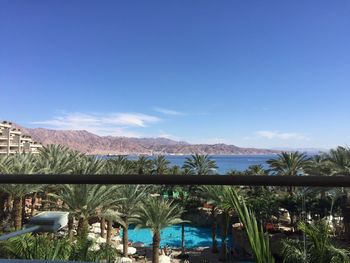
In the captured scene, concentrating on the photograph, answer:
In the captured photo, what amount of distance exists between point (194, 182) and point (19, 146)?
77.4m

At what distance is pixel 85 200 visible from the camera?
16.6 metres

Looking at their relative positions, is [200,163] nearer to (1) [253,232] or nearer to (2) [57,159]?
(2) [57,159]

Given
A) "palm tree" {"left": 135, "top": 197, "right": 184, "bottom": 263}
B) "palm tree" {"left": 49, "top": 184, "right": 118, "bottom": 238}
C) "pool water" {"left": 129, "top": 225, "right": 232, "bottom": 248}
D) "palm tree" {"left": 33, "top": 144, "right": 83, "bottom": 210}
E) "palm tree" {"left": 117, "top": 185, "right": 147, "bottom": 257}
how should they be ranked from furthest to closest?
"pool water" {"left": 129, "top": 225, "right": 232, "bottom": 248} < "palm tree" {"left": 33, "top": 144, "right": 83, "bottom": 210} < "palm tree" {"left": 117, "top": 185, "right": 147, "bottom": 257} < "palm tree" {"left": 135, "top": 197, "right": 184, "bottom": 263} < "palm tree" {"left": 49, "top": 184, "right": 118, "bottom": 238}

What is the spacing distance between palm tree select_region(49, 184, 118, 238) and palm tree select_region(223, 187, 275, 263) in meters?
14.3

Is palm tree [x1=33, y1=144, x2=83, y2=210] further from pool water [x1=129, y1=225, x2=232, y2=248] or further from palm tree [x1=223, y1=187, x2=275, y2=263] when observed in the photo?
palm tree [x1=223, y1=187, x2=275, y2=263]

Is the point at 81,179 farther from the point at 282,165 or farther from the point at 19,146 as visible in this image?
the point at 19,146

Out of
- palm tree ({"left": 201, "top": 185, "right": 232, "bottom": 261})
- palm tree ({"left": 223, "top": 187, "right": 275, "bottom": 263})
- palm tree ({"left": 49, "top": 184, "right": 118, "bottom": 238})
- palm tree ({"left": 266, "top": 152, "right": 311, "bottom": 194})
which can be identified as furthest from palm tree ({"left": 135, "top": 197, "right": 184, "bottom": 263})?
palm tree ({"left": 223, "top": 187, "right": 275, "bottom": 263})

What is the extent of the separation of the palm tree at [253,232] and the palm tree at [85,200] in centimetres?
1435

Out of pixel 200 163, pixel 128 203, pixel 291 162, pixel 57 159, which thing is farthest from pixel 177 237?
pixel 291 162

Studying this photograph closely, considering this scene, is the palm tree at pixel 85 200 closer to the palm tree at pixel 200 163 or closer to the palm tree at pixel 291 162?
the palm tree at pixel 291 162

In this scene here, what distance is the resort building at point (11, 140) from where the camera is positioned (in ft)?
216

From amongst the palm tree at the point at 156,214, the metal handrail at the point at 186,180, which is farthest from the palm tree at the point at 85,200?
the metal handrail at the point at 186,180

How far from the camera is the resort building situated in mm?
65812

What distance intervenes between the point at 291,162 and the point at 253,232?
90.7 feet
